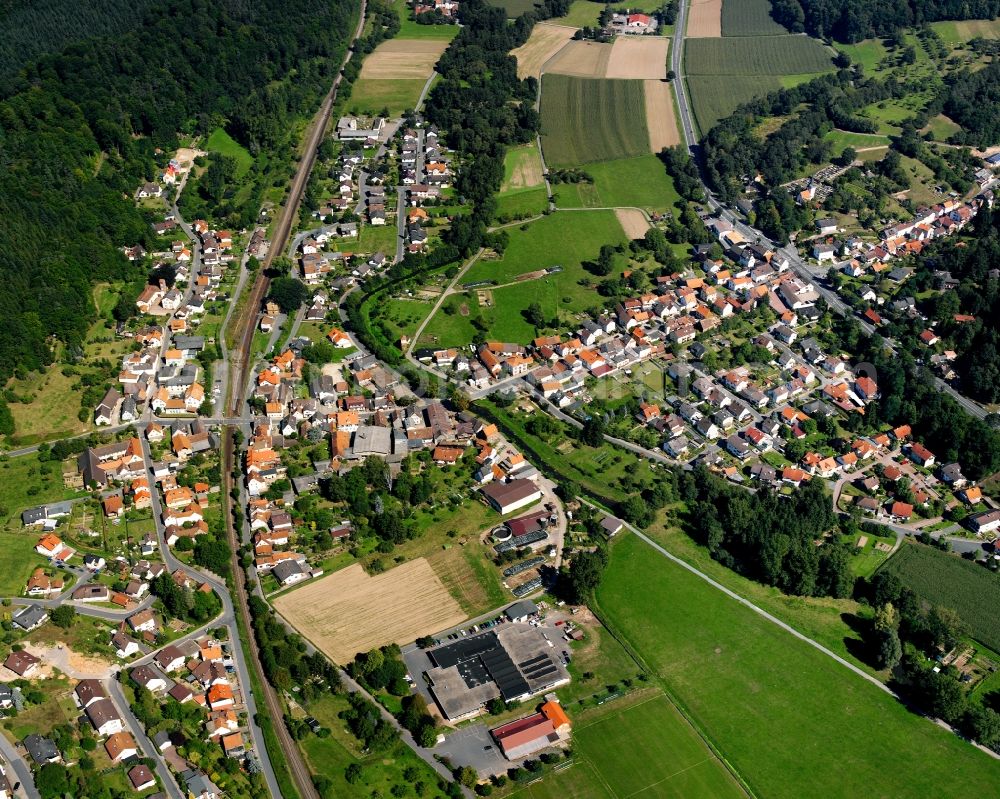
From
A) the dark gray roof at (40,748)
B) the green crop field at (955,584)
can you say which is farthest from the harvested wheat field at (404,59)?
the dark gray roof at (40,748)

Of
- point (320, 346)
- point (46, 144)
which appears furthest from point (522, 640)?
point (46, 144)

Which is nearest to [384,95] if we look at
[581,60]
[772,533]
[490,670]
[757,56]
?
[581,60]

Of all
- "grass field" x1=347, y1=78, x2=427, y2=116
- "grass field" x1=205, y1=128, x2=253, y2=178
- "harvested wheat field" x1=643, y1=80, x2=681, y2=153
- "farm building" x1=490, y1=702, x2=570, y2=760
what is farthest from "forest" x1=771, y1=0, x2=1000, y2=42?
"farm building" x1=490, y1=702, x2=570, y2=760

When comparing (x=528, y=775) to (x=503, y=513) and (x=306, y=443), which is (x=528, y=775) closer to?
(x=503, y=513)

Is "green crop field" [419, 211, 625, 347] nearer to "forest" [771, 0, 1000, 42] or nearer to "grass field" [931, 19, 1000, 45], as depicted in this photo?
"forest" [771, 0, 1000, 42]

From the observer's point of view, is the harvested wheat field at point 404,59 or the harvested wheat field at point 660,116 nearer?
the harvested wheat field at point 660,116

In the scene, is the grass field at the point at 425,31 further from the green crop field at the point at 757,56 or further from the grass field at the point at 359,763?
the grass field at the point at 359,763

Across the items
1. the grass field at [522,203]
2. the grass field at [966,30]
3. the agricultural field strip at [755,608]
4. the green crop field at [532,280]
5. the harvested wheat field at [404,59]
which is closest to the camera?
the agricultural field strip at [755,608]
